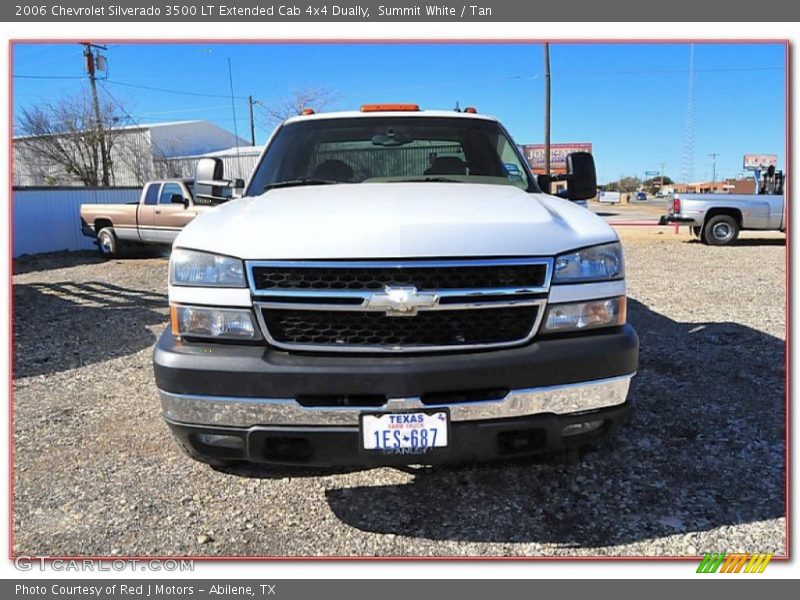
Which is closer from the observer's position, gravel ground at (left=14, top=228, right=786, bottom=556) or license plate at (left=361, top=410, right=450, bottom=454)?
license plate at (left=361, top=410, right=450, bottom=454)

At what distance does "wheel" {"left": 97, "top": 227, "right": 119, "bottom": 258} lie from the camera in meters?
14.8

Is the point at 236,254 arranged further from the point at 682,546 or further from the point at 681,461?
the point at 681,461

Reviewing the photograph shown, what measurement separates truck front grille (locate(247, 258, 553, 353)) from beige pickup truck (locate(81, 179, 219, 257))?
11106mm

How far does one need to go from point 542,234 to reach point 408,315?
0.66 metres

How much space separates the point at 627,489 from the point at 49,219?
17.9 m

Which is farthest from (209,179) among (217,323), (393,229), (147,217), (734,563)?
(147,217)

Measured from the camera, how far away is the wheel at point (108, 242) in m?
14.8

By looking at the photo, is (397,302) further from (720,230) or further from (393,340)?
(720,230)

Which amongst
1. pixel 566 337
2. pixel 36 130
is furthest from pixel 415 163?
pixel 36 130

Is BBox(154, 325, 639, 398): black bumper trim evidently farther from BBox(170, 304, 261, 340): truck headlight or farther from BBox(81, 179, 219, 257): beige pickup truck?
BBox(81, 179, 219, 257): beige pickup truck

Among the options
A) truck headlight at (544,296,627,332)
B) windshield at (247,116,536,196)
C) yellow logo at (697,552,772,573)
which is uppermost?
windshield at (247,116,536,196)

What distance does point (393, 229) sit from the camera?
7.70 ft

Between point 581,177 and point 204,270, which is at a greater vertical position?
point 581,177

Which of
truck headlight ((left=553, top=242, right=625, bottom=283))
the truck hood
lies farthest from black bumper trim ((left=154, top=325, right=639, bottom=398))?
the truck hood
